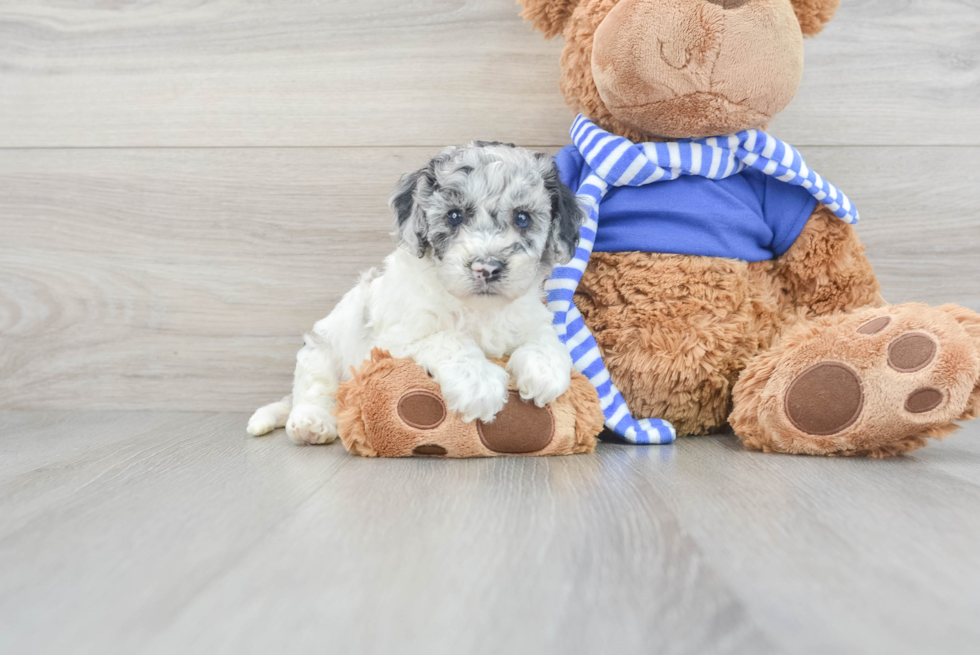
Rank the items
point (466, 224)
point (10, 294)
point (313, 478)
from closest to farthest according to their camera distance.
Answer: point (313, 478)
point (466, 224)
point (10, 294)

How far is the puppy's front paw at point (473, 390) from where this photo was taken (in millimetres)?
1377

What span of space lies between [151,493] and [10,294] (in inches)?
55.4

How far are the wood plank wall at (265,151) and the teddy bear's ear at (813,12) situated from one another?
16.1 inches

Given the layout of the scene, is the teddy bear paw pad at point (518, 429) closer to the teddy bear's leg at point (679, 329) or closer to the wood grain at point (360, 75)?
the teddy bear's leg at point (679, 329)

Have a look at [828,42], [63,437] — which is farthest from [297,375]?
[828,42]

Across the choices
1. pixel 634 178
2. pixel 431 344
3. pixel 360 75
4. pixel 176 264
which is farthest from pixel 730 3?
pixel 176 264

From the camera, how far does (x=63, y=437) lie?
1.80 metres

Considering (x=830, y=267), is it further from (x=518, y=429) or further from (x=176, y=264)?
(x=176, y=264)

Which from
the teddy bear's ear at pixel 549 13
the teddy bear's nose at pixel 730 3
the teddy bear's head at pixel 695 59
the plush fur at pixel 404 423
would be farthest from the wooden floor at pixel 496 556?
the teddy bear's ear at pixel 549 13

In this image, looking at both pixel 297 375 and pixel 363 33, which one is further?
pixel 363 33

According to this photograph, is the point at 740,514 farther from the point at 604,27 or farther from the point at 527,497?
the point at 604,27

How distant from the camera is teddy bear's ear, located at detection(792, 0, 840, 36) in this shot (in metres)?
1.66

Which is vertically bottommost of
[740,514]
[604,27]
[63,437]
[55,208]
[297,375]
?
[63,437]

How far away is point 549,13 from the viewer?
5.79 ft
